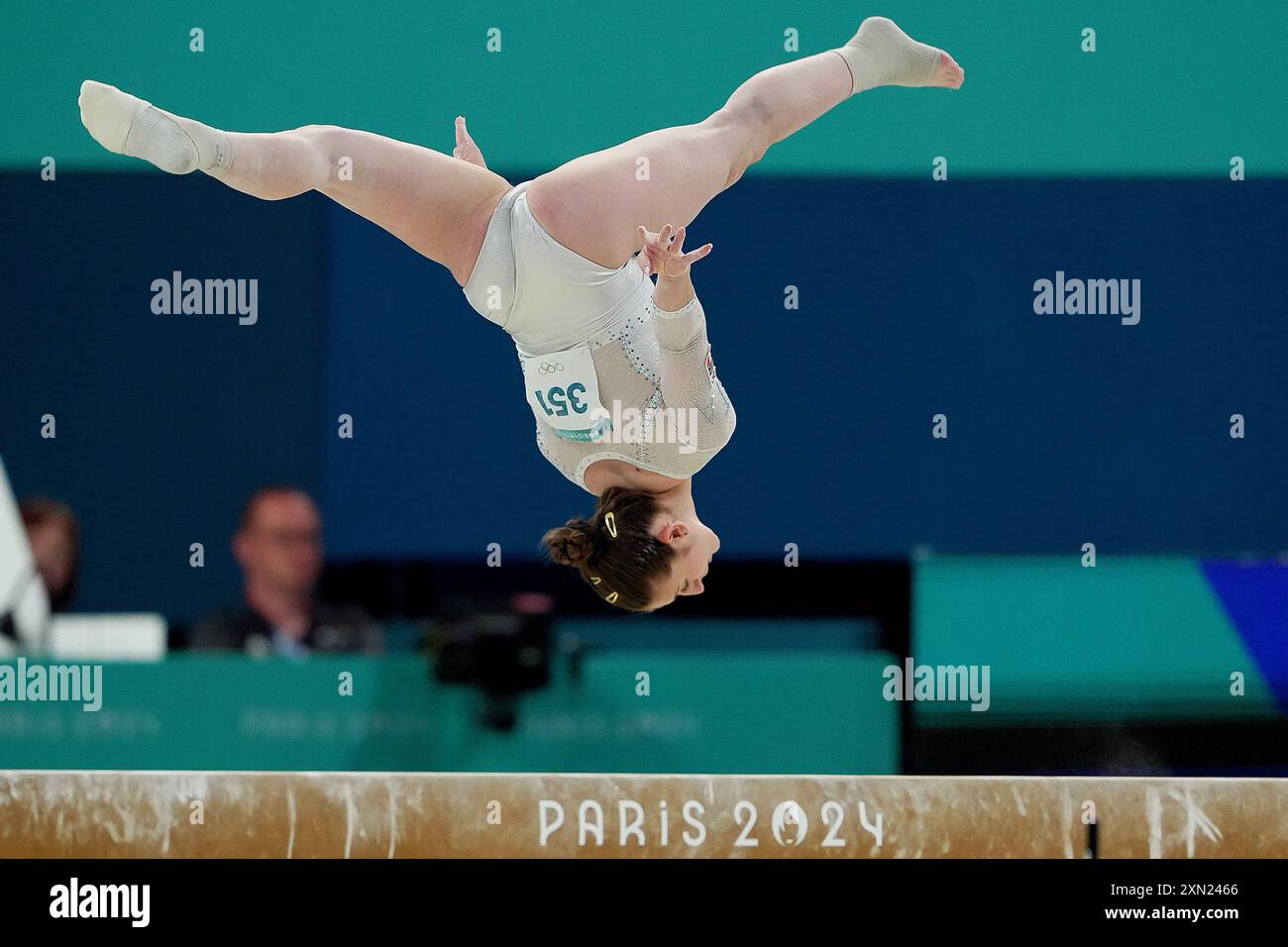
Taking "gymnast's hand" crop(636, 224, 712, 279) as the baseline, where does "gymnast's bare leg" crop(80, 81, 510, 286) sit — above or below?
above

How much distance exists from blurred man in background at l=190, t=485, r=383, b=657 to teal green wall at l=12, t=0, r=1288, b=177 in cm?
99

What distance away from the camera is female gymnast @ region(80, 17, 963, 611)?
307 centimetres

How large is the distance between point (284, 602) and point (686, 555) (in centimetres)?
108

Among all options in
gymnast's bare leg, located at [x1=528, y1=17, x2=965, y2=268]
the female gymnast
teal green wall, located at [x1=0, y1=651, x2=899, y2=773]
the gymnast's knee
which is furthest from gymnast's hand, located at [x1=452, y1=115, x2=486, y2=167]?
teal green wall, located at [x1=0, y1=651, x2=899, y2=773]

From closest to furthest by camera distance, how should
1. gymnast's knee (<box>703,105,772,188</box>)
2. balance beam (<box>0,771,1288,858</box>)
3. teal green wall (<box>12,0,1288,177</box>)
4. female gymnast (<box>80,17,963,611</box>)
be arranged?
female gymnast (<box>80,17,963,611</box>) → gymnast's knee (<box>703,105,772,188</box>) → balance beam (<box>0,771,1288,858</box>) → teal green wall (<box>12,0,1288,177</box>)

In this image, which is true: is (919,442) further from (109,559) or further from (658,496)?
(109,559)

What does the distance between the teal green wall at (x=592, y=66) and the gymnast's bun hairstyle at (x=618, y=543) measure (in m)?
0.94

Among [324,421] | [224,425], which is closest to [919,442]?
[324,421]

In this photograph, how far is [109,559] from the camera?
3801mm

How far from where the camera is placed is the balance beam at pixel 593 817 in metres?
3.58

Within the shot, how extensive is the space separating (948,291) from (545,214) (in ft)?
3.90

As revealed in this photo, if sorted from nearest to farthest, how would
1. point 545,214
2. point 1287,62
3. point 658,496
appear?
point 545,214 → point 658,496 → point 1287,62

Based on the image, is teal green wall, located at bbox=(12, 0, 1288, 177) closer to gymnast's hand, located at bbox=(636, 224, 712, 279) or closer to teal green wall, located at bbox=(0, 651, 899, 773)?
gymnast's hand, located at bbox=(636, 224, 712, 279)

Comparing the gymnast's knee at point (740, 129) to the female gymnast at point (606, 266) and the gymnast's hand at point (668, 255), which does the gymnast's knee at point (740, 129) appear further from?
the gymnast's hand at point (668, 255)
